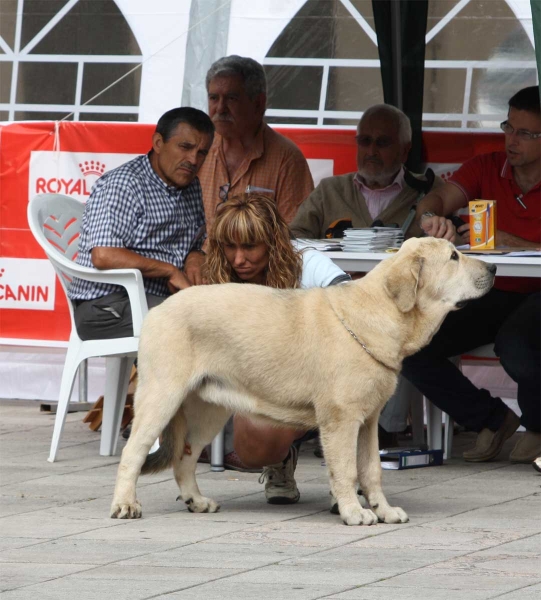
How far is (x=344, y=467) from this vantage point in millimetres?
4566

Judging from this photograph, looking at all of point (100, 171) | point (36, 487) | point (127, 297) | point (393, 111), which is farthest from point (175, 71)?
point (36, 487)

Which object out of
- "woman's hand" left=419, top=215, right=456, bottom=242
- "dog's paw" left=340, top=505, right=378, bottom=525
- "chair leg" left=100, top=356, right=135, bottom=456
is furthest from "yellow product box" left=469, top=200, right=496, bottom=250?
"chair leg" left=100, top=356, right=135, bottom=456

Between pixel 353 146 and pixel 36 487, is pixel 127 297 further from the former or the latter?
pixel 353 146

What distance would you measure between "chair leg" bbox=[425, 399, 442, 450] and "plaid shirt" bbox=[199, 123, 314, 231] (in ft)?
5.25

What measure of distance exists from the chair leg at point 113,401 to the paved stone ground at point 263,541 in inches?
9.6

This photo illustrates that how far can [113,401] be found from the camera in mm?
6504

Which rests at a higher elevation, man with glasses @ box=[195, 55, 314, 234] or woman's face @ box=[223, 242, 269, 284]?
man with glasses @ box=[195, 55, 314, 234]

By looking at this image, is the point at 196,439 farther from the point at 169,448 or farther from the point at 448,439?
the point at 448,439

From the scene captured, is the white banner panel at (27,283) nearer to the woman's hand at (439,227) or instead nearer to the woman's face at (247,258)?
the woman's hand at (439,227)

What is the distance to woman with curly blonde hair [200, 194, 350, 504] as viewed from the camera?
4898 mm

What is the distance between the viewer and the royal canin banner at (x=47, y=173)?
8.41 metres

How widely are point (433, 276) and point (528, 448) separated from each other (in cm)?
193

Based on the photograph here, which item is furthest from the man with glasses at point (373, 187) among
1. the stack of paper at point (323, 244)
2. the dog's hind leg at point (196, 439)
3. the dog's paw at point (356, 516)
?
the dog's paw at point (356, 516)

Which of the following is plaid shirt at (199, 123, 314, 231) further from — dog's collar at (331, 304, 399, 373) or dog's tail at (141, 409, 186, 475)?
dog's collar at (331, 304, 399, 373)
